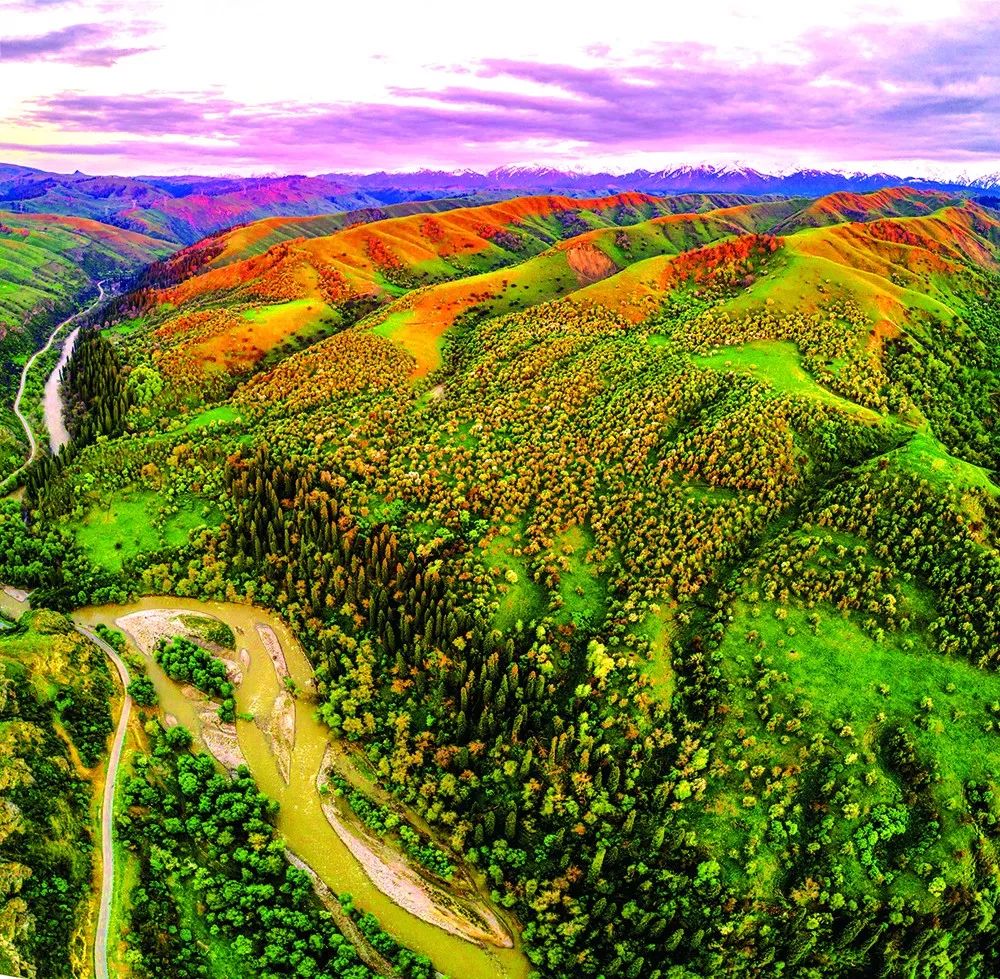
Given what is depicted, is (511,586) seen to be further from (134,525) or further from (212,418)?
(212,418)

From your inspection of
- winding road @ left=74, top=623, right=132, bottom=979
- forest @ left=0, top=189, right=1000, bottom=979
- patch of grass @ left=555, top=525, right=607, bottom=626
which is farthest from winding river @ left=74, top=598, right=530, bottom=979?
patch of grass @ left=555, top=525, right=607, bottom=626

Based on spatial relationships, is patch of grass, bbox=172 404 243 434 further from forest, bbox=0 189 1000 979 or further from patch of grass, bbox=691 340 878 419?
patch of grass, bbox=691 340 878 419

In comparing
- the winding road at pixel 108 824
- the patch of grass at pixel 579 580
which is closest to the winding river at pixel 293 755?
the winding road at pixel 108 824

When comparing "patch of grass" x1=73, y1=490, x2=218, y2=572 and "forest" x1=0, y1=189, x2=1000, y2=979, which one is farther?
"patch of grass" x1=73, y1=490, x2=218, y2=572

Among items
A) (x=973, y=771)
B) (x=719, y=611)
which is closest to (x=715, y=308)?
(x=719, y=611)

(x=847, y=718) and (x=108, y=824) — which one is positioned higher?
(x=847, y=718)

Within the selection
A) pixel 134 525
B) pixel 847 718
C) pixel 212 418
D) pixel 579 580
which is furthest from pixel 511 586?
pixel 212 418

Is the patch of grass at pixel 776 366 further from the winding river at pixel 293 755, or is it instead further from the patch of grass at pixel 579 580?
the winding river at pixel 293 755
